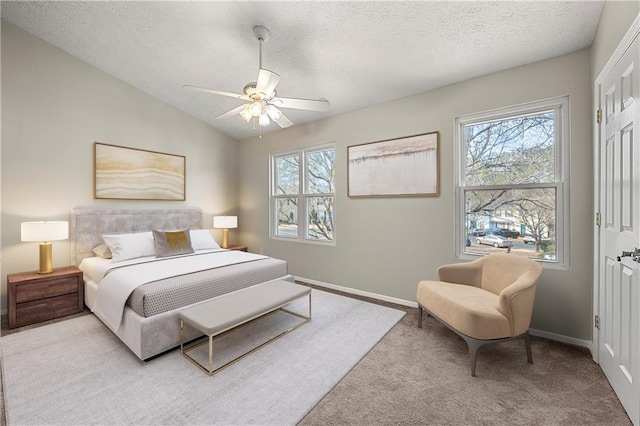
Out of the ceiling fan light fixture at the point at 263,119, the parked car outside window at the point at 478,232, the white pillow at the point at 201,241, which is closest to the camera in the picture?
the ceiling fan light fixture at the point at 263,119

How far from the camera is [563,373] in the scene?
6.72ft

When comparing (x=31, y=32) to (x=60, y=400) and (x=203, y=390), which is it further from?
(x=203, y=390)

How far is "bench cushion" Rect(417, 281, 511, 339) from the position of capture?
204 centimetres

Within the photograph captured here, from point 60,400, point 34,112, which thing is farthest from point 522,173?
point 34,112

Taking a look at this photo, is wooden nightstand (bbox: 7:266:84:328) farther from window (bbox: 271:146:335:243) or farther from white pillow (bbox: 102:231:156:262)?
window (bbox: 271:146:335:243)

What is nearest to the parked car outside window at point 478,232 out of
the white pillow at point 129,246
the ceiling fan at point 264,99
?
the ceiling fan at point 264,99

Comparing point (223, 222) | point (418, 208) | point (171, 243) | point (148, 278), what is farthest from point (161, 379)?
point (223, 222)

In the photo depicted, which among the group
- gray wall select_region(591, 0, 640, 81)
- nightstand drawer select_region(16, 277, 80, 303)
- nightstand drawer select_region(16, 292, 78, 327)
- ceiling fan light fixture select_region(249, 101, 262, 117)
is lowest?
nightstand drawer select_region(16, 292, 78, 327)

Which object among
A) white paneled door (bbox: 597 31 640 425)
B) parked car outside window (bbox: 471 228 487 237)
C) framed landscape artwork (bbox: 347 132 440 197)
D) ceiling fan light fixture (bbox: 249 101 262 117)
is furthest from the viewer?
framed landscape artwork (bbox: 347 132 440 197)

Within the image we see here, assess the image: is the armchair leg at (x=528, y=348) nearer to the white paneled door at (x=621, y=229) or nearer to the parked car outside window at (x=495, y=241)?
the white paneled door at (x=621, y=229)

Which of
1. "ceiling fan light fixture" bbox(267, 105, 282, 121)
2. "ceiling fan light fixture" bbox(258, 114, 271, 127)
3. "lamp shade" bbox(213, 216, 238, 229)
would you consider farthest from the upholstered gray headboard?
"ceiling fan light fixture" bbox(267, 105, 282, 121)

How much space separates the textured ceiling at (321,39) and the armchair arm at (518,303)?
6.77ft

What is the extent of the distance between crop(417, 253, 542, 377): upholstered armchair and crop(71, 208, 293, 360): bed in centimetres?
178

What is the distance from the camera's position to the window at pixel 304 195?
4.34 m
